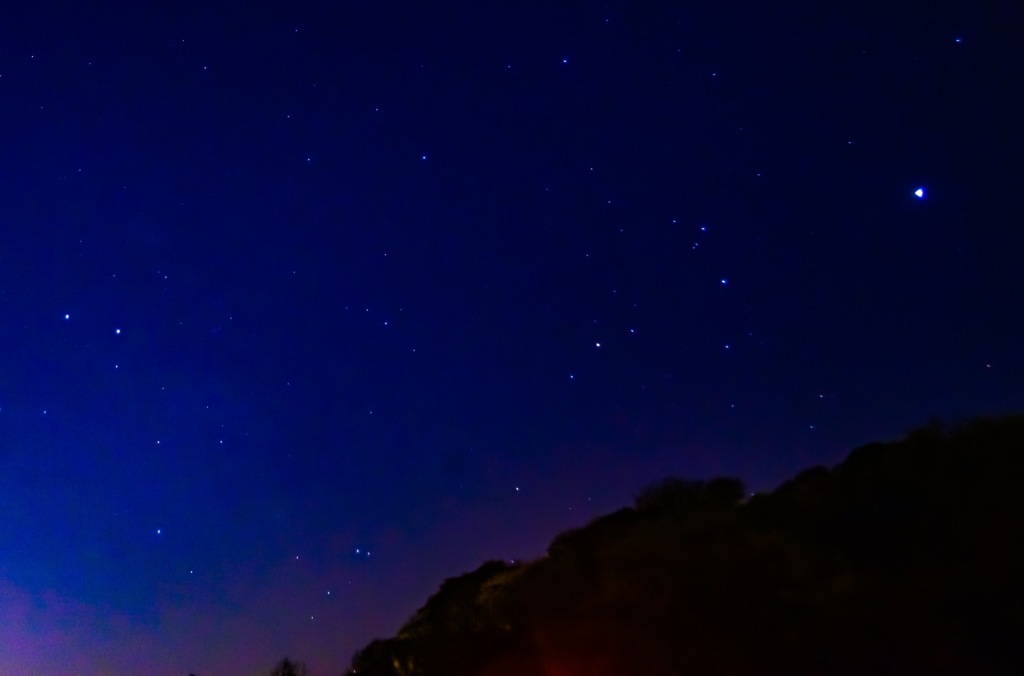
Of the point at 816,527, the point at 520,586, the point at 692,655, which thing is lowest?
the point at 692,655

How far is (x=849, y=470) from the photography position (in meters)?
18.0

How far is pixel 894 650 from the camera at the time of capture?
1320 cm

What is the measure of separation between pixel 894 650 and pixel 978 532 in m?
2.29

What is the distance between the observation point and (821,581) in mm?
15125

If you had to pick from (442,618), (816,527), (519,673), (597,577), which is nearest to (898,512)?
(816,527)

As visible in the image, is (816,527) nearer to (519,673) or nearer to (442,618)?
(519,673)

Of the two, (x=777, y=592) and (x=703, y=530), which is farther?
(x=703, y=530)

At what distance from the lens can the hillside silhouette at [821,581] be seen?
13.2 m

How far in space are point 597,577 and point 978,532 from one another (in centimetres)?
888

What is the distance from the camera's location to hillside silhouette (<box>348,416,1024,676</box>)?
13.2 meters

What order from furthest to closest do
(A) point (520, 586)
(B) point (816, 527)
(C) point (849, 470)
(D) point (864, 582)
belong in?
(A) point (520, 586), (C) point (849, 470), (B) point (816, 527), (D) point (864, 582)

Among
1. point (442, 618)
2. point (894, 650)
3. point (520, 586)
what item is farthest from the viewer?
point (442, 618)

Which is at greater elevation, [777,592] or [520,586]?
[520,586]

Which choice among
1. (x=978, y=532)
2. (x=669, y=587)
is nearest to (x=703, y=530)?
(x=669, y=587)
